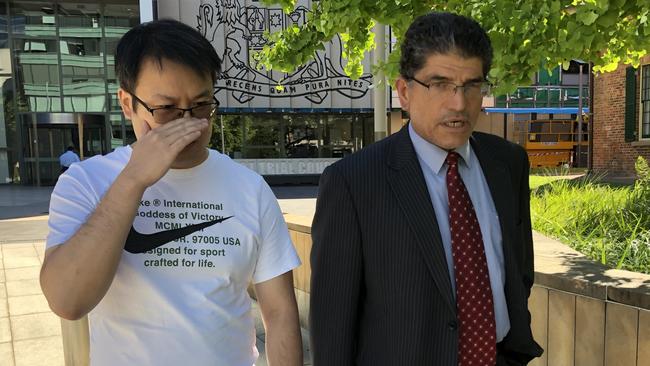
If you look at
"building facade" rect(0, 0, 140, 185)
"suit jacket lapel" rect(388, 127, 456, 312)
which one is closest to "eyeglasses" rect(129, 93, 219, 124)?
"suit jacket lapel" rect(388, 127, 456, 312)

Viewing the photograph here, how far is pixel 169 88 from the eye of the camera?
1.35 meters

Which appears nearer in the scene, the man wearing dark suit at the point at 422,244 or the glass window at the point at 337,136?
the man wearing dark suit at the point at 422,244

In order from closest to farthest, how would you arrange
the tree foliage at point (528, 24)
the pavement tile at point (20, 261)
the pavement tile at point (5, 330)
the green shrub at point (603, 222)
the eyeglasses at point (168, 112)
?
the eyeglasses at point (168, 112)
the tree foliage at point (528, 24)
the green shrub at point (603, 222)
the pavement tile at point (5, 330)
the pavement tile at point (20, 261)

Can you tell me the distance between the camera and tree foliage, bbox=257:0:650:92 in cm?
265

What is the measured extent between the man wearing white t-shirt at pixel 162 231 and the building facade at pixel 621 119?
14.1m

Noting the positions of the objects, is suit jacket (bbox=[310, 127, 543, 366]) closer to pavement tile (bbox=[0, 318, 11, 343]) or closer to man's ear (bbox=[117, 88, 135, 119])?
man's ear (bbox=[117, 88, 135, 119])

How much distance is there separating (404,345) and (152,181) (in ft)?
3.10

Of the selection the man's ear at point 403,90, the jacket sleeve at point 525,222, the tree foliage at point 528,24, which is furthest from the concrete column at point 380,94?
the man's ear at point 403,90

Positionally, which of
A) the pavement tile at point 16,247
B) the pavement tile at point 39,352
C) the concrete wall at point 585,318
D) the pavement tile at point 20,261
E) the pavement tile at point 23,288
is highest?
the concrete wall at point 585,318

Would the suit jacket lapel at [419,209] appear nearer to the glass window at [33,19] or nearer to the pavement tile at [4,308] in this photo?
the pavement tile at [4,308]

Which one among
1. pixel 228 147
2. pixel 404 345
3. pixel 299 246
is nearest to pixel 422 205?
pixel 404 345

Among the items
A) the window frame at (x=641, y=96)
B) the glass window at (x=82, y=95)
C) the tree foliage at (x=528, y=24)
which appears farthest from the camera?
the glass window at (x=82, y=95)

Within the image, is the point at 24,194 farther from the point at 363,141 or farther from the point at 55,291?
the point at 55,291

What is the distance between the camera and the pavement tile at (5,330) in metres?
4.51
